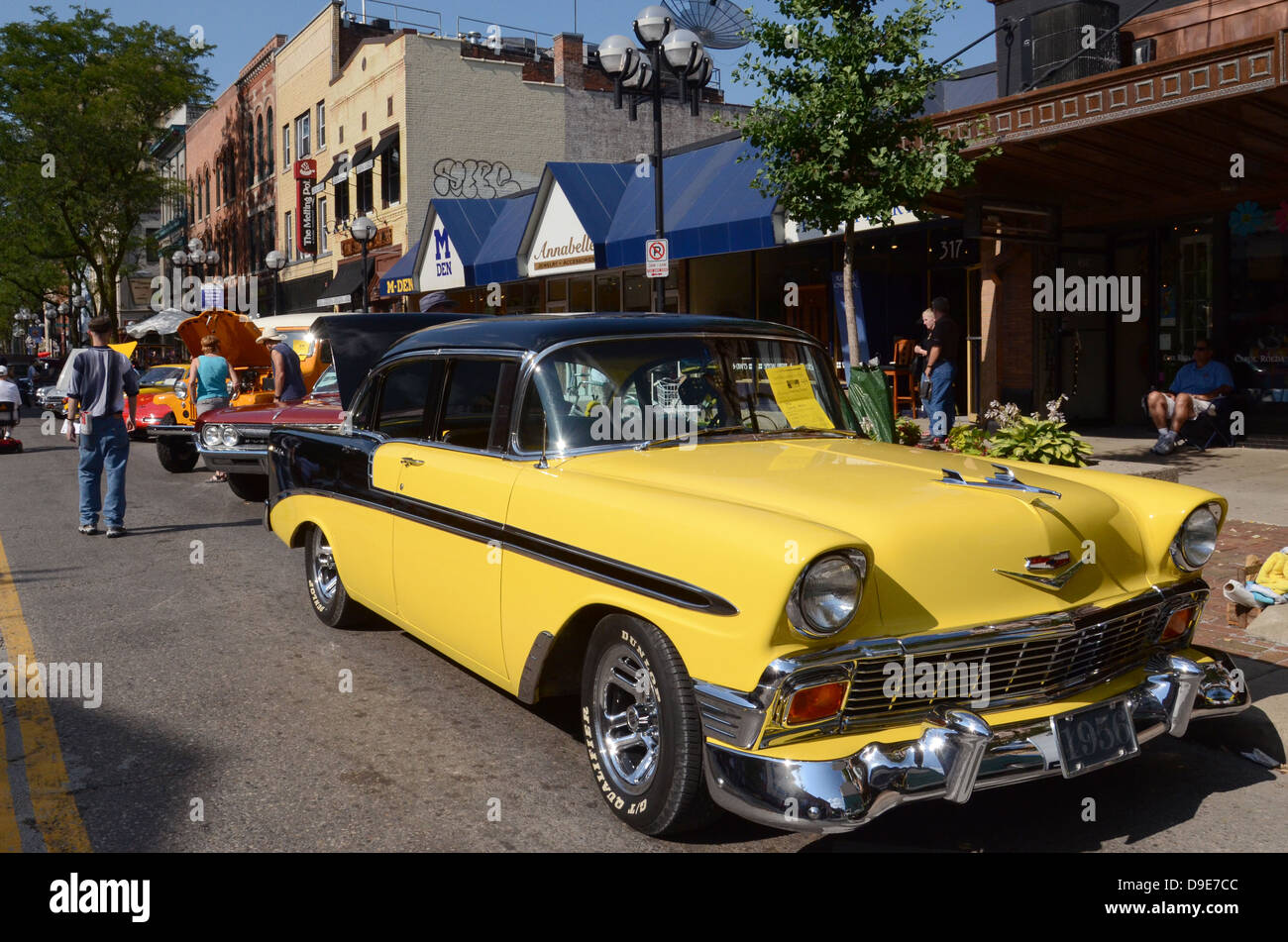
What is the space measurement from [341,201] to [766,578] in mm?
36970

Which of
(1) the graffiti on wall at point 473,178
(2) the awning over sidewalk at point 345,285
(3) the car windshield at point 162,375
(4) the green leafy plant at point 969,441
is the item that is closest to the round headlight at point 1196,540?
(4) the green leafy plant at point 969,441

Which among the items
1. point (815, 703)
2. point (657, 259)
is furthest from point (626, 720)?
point (657, 259)

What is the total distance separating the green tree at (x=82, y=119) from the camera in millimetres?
38531

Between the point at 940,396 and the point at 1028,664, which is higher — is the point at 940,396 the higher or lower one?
the higher one

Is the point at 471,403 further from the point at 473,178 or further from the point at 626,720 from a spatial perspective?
the point at 473,178

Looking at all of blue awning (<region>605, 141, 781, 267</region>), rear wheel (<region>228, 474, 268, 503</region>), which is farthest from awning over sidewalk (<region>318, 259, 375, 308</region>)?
rear wheel (<region>228, 474, 268, 503</region>)

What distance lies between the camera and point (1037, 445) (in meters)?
7.57

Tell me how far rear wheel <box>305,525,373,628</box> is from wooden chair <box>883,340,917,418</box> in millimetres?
12577

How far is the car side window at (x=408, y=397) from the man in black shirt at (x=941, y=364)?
876 centimetres

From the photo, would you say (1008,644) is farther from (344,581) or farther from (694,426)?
(344,581)

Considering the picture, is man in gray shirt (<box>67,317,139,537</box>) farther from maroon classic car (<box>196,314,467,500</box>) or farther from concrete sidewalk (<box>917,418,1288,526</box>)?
concrete sidewalk (<box>917,418,1288,526</box>)

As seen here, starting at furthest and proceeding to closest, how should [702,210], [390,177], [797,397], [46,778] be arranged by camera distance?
[390,177] < [702,210] < [797,397] < [46,778]

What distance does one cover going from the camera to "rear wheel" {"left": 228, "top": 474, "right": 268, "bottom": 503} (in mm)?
12250

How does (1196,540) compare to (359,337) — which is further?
(359,337)
